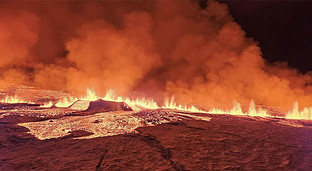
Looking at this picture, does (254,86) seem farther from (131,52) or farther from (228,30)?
(131,52)

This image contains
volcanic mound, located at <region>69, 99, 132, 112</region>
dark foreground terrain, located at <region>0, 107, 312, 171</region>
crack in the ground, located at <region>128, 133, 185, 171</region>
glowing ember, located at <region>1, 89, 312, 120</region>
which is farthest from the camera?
glowing ember, located at <region>1, 89, 312, 120</region>

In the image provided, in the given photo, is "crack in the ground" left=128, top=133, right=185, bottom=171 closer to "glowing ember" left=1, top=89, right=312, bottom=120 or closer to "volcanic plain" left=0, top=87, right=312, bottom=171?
"volcanic plain" left=0, top=87, right=312, bottom=171

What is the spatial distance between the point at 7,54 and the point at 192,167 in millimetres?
18372

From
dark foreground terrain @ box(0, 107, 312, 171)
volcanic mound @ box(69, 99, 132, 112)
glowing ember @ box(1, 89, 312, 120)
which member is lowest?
dark foreground terrain @ box(0, 107, 312, 171)

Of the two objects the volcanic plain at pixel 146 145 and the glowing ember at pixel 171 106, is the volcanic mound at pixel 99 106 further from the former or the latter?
the volcanic plain at pixel 146 145

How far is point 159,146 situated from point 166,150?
0.24 meters

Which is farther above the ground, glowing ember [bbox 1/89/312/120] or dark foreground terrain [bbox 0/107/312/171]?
glowing ember [bbox 1/89/312/120]

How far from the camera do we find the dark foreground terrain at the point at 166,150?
10.2 ft

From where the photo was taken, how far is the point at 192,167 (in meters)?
2.97

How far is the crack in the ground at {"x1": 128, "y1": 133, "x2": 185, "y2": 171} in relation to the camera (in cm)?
301

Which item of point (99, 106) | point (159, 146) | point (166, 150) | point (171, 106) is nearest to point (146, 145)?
point (159, 146)

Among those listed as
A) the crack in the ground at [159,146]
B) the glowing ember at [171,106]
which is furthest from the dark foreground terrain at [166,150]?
the glowing ember at [171,106]

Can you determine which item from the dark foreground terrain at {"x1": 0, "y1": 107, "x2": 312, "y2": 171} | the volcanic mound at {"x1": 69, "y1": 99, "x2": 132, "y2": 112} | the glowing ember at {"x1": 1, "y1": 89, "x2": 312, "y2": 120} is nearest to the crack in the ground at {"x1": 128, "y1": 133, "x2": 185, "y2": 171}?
the dark foreground terrain at {"x1": 0, "y1": 107, "x2": 312, "y2": 171}

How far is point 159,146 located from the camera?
3859mm
